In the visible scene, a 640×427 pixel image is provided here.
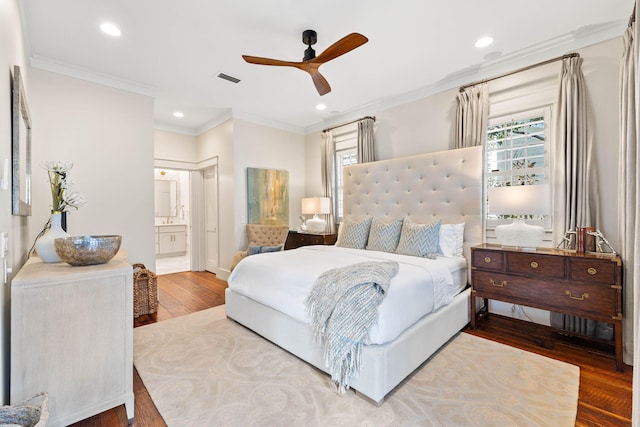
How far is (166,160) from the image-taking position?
530cm

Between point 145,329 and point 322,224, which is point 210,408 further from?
point 322,224

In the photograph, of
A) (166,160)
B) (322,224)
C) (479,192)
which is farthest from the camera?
(166,160)

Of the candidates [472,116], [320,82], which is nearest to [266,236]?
[320,82]

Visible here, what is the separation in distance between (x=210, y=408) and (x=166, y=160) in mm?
4716

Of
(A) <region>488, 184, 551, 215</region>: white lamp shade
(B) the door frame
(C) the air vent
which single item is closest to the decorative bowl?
(C) the air vent

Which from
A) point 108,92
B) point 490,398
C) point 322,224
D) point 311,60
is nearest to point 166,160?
point 108,92

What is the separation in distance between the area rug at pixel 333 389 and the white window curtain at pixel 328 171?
8.97 ft

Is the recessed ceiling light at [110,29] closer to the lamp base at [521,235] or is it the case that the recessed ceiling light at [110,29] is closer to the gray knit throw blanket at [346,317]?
the gray knit throw blanket at [346,317]

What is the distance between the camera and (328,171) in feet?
16.4

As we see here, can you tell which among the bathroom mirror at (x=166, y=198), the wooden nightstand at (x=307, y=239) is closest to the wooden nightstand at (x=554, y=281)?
the wooden nightstand at (x=307, y=239)

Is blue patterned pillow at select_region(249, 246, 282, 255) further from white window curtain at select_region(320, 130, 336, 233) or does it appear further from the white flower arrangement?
the white flower arrangement

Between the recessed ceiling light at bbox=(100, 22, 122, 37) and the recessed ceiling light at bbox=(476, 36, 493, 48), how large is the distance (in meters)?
3.40

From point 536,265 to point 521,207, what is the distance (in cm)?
53

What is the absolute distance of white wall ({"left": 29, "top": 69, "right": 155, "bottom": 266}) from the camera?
308 cm
